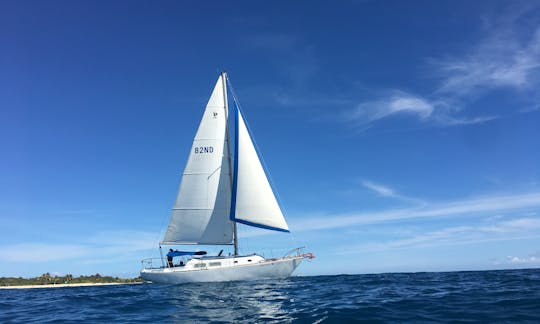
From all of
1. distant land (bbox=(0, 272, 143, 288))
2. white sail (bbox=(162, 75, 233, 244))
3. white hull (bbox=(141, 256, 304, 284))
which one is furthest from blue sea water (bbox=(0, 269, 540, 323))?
distant land (bbox=(0, 272, 143, 288))

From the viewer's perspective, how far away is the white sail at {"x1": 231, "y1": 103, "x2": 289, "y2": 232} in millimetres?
34688

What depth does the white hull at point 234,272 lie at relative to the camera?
3222 cm

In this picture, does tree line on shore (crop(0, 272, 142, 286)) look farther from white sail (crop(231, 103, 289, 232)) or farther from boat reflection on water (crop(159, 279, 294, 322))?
boat reflection on water (crop(159, 279, 294, 322))

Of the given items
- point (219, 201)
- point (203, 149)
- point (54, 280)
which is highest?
point (203, 149)

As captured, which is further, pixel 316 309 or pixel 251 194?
pixel 251 194

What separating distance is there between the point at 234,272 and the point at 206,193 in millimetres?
8354

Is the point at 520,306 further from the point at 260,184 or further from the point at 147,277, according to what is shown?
the point at 147,277

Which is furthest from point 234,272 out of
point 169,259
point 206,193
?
point 206,193

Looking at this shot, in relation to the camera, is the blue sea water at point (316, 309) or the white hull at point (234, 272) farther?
the white hull at point (234, 272)

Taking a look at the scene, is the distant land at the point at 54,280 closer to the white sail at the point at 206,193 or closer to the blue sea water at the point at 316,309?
the white sail at the point at 206,193

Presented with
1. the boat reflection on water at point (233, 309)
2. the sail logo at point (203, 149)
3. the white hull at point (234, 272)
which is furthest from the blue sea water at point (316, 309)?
the sail logo at point (203, 149)

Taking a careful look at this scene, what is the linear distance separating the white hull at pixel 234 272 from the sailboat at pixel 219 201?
3.7 inches

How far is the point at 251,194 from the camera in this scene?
3516cm

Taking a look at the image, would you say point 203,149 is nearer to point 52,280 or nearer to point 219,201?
point 219,201
